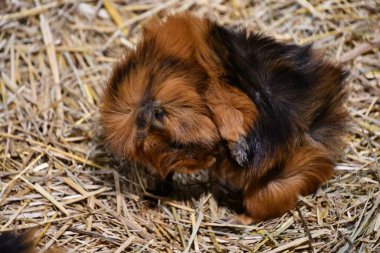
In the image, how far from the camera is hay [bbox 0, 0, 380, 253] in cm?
369

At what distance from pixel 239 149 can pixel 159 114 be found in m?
0.47

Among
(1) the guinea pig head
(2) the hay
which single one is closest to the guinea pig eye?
(1) the guinea pig head

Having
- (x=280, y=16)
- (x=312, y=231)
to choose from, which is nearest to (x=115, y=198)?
(x=312, y=231)

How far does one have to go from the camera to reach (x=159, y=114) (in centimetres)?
333

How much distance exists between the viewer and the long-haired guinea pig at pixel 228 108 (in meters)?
3.34

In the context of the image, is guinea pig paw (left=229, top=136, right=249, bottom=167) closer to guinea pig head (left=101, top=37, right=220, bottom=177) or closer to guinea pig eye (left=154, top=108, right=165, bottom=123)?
guinea pig head (left=101, top=37, right=220, bottom=177)

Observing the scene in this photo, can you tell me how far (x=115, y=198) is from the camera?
13.1 ft

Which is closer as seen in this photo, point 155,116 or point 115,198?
point 155,116

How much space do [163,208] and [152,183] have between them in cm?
21

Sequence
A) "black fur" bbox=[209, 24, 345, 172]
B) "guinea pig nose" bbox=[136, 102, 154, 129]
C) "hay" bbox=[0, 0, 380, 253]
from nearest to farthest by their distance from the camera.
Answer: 1. "guinea pig nose" bbox=[136, 102, 154, 129]
2. "black fur" bbox=[209, 24, 345, 172]
3. "hay" bbox=[0, 0, 380, 253]

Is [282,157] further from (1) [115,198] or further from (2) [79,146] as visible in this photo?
(2) [79,146]

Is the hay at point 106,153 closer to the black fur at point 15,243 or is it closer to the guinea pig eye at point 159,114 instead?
the black fur at point 15,243

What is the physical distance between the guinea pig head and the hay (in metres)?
0.53

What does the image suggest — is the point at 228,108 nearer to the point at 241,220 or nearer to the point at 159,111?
the point at 159,111
